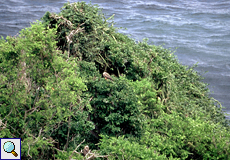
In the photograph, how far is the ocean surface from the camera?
2173 centimetres

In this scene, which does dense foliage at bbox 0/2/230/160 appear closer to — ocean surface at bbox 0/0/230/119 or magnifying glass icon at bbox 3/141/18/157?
magnifying glass icon at bbox 3/141/18/157

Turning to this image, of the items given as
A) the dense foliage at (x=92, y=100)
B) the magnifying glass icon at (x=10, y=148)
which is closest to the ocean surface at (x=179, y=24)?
the dense foliage at (x=92, y=100)

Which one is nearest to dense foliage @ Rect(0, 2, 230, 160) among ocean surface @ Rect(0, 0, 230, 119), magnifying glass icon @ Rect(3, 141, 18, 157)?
magnifying glass icon @ Rect(3, 141, 18, 157)

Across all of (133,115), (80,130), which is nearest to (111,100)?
(133,115)

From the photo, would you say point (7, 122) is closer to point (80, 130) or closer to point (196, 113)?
point (80, 130)

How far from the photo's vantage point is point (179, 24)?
27875mm

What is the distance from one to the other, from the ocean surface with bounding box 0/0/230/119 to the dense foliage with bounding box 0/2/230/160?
9591 millimetres

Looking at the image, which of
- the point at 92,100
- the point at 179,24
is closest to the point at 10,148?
the point at 92,100

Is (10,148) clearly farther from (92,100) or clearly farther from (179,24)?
(179,24)

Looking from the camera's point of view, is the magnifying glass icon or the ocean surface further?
the ocean surface

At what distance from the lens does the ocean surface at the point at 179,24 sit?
21734 millimetres

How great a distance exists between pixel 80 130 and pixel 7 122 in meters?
2.05

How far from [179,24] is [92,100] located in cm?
2241

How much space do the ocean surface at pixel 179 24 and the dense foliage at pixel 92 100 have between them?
A: 959 cm
